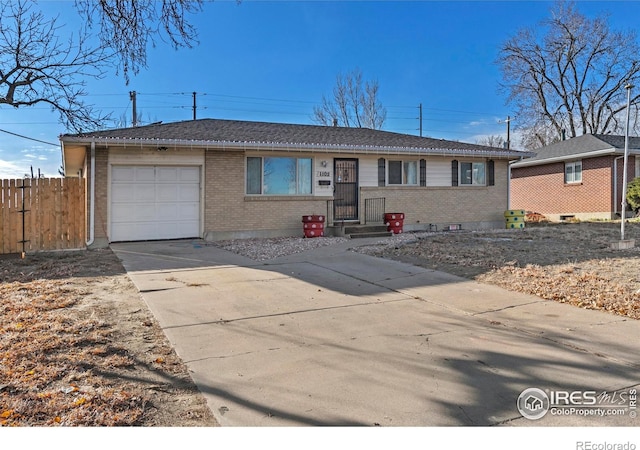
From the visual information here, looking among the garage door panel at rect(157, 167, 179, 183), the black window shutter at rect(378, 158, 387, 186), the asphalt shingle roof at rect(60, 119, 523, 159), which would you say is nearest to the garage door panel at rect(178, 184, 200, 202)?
the garage door panel at rect(157, 167, 179, 183)

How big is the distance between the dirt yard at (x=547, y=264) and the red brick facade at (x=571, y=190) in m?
8.70

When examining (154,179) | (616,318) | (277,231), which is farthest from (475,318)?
(154,179)

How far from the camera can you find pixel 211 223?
1310 centimetres

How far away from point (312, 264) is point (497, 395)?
592 centimetres

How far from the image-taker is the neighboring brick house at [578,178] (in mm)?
20453

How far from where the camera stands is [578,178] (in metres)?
22.3

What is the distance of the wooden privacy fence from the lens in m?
10.6

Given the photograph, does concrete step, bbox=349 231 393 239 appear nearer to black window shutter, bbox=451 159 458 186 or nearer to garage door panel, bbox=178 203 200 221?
black window shutter, bbox=451 159 458 186

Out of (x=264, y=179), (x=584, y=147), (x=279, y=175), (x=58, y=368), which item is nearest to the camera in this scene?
(x=58, y=368)

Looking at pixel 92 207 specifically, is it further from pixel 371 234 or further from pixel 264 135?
pixel 371 234

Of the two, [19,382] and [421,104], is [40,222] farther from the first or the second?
[421,104]

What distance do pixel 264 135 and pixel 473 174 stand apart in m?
8.02

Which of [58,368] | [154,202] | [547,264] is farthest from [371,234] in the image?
[58,368]

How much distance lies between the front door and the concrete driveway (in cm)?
756
